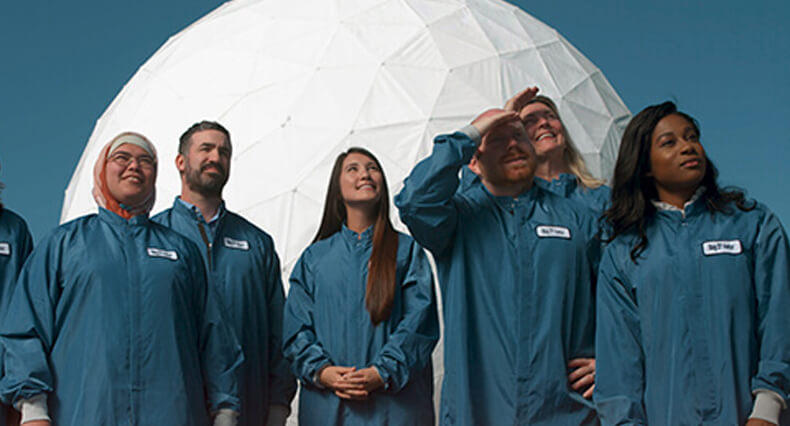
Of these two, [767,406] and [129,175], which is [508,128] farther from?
[129,175]

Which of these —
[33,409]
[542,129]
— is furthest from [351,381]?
[542,129]

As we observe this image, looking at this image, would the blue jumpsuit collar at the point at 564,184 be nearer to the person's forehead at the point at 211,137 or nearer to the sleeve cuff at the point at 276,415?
the person's forehead at the point at 211,137

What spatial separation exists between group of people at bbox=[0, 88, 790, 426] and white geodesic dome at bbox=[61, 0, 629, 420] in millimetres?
2949

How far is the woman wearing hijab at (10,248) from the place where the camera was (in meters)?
4.42

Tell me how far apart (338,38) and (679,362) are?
641 cm

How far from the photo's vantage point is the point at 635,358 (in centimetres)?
339

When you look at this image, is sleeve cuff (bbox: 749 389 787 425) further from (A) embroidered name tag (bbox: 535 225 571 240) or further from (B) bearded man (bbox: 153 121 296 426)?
(B) bearded man (bbox: 153 121 296 426)

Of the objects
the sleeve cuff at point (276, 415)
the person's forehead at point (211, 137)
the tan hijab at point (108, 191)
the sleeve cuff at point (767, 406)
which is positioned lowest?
the sleeve cuff at point (276, 415)

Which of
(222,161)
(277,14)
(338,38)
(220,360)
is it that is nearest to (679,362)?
(220,360)

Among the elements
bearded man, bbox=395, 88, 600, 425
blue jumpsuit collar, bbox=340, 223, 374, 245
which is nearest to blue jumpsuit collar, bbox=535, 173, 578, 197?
bearded man, bbox=395, 88, 600, 425

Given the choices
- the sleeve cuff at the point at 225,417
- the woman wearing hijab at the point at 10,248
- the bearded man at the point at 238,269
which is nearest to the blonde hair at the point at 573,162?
the bearded man at the point at 238,269

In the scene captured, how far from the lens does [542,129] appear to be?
15.8ft

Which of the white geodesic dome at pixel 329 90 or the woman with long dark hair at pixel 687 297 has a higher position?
the white geodesic dome at pixel 329 90

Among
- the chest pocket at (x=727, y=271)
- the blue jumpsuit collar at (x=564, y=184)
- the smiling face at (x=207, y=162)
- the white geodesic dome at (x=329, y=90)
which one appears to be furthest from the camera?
the white geodesic dome at (x=329, y=90)
